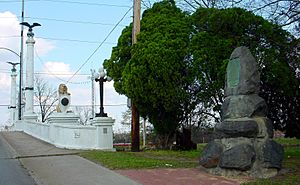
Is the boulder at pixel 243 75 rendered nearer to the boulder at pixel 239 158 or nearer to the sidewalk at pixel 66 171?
the boulder at pixel 239 158

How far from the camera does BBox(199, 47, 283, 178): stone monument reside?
449 inches

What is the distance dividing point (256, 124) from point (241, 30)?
18.4 feet

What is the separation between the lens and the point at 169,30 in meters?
19.8

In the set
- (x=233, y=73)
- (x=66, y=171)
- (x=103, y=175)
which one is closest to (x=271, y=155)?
(x=233, y=73)

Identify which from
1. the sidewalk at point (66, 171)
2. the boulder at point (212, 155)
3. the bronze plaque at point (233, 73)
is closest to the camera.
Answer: the sidewalk at point (66, 171)

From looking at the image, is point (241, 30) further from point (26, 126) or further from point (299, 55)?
point (26, 126)

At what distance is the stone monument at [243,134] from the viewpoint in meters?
11.4

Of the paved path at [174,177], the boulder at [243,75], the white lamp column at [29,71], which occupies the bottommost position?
the paved path at [174,177]

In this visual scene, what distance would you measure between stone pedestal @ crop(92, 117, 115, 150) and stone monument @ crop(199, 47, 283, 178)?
8.07 m

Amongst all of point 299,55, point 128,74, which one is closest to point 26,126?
point 128,74

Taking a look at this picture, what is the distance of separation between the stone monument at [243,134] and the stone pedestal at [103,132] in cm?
807

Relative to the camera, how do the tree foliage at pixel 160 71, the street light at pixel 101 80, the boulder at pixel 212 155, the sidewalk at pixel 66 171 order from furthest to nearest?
the street light at pixel 101 80 < the tree foliage at pixel 160 71 < the boulder at pixel 212 155 < the sidewalk at pixel 66 171

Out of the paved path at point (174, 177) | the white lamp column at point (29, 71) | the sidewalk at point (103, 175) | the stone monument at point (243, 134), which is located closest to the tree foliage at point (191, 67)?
the stone monument at point (243, 134)

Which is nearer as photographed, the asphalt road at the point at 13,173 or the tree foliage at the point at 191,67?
the asphalt road at the point at 13,173
